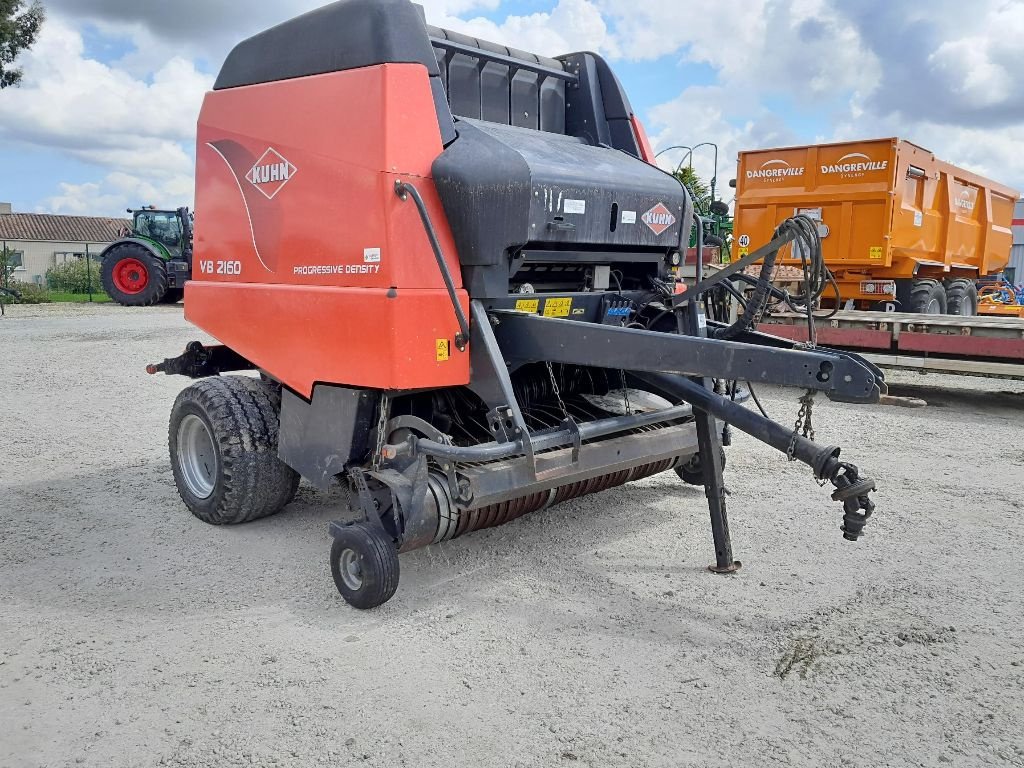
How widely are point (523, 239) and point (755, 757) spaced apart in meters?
2.14

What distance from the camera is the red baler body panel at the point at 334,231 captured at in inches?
142

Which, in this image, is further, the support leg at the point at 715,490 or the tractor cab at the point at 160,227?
the tractor cab at the point at 160,227

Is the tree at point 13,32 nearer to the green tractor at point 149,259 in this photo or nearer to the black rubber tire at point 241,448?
the green tractor at point 149,259

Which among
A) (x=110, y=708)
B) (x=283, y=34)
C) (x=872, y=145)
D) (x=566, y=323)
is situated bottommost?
(x=110, y=708)

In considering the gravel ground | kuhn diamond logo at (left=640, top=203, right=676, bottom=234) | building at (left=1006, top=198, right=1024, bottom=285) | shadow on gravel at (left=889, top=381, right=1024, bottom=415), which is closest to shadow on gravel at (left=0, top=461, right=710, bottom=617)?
the gravel ground

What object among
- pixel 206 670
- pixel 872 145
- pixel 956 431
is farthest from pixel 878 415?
pixel 206 670

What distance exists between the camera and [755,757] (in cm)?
256

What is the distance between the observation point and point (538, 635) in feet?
11.0

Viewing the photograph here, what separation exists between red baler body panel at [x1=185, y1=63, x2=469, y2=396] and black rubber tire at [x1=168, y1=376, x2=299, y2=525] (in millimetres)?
263

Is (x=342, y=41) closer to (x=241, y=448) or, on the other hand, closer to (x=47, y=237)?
(x=241, y=448)

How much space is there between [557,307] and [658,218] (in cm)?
77

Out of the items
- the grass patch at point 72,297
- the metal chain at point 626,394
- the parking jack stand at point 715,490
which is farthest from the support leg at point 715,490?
the grass patch at point 72,297

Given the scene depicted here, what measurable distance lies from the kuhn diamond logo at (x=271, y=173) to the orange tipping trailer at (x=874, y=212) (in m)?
7.53

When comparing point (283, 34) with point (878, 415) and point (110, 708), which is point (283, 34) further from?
point (878, 415)
